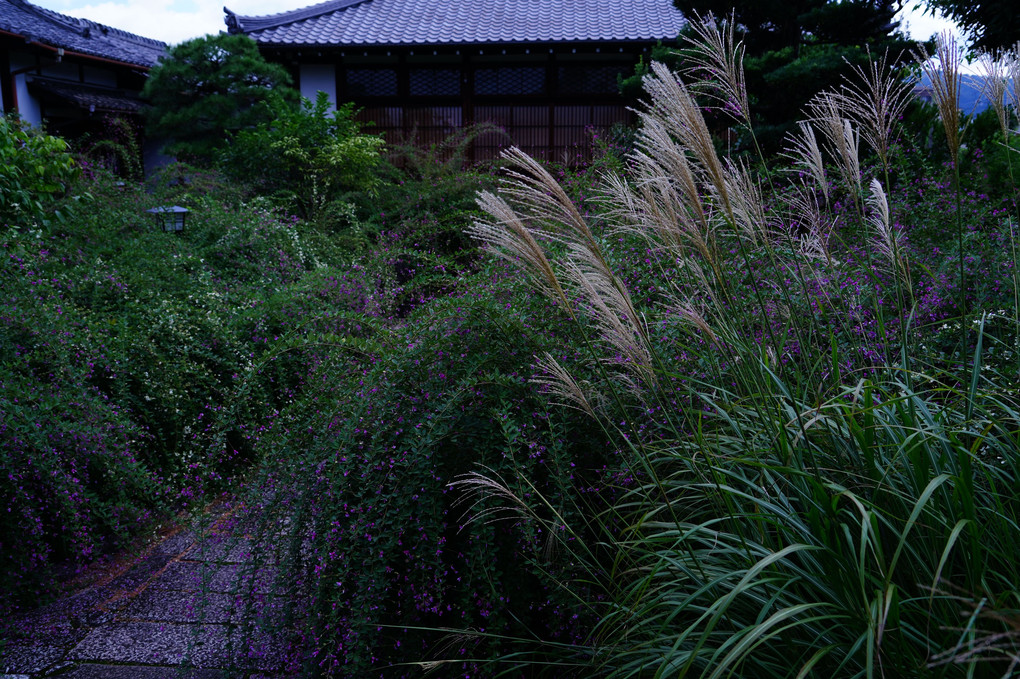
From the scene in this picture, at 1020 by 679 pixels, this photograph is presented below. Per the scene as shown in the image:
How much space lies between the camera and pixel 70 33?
12.4 m

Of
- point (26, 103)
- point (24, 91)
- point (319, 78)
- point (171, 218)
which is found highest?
point (319, 78)

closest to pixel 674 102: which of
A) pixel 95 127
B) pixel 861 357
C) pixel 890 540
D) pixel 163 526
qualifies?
pixel 890 540

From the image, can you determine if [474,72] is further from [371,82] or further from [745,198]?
[745,198]

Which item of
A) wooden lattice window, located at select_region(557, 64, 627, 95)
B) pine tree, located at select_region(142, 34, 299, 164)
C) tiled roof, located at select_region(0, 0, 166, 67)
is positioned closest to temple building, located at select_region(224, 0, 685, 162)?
wooden lattice window, located at select_region(557, 64, 627, 95)

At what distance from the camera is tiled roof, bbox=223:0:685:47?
9.56 m

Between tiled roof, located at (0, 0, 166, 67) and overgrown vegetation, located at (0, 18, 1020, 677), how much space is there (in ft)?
30.4

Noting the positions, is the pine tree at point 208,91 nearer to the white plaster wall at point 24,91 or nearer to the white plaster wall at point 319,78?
the white plaster wall at point 319,78

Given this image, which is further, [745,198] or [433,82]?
[433,82]

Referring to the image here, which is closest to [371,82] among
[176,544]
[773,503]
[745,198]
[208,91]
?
[208,91]

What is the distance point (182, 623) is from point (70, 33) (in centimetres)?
1387

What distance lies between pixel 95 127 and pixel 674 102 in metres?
12.6

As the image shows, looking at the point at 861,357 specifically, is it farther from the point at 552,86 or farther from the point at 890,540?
the point at 552,86

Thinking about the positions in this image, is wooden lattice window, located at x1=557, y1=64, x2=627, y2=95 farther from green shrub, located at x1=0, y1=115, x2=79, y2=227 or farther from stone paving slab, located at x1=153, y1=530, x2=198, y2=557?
stone paving slab, located at x1=153, y1=530, x2=198, y2=557

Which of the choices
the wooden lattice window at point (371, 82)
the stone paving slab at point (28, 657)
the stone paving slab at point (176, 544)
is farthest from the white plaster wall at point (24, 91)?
the stone paving slab at point (28, 657)
